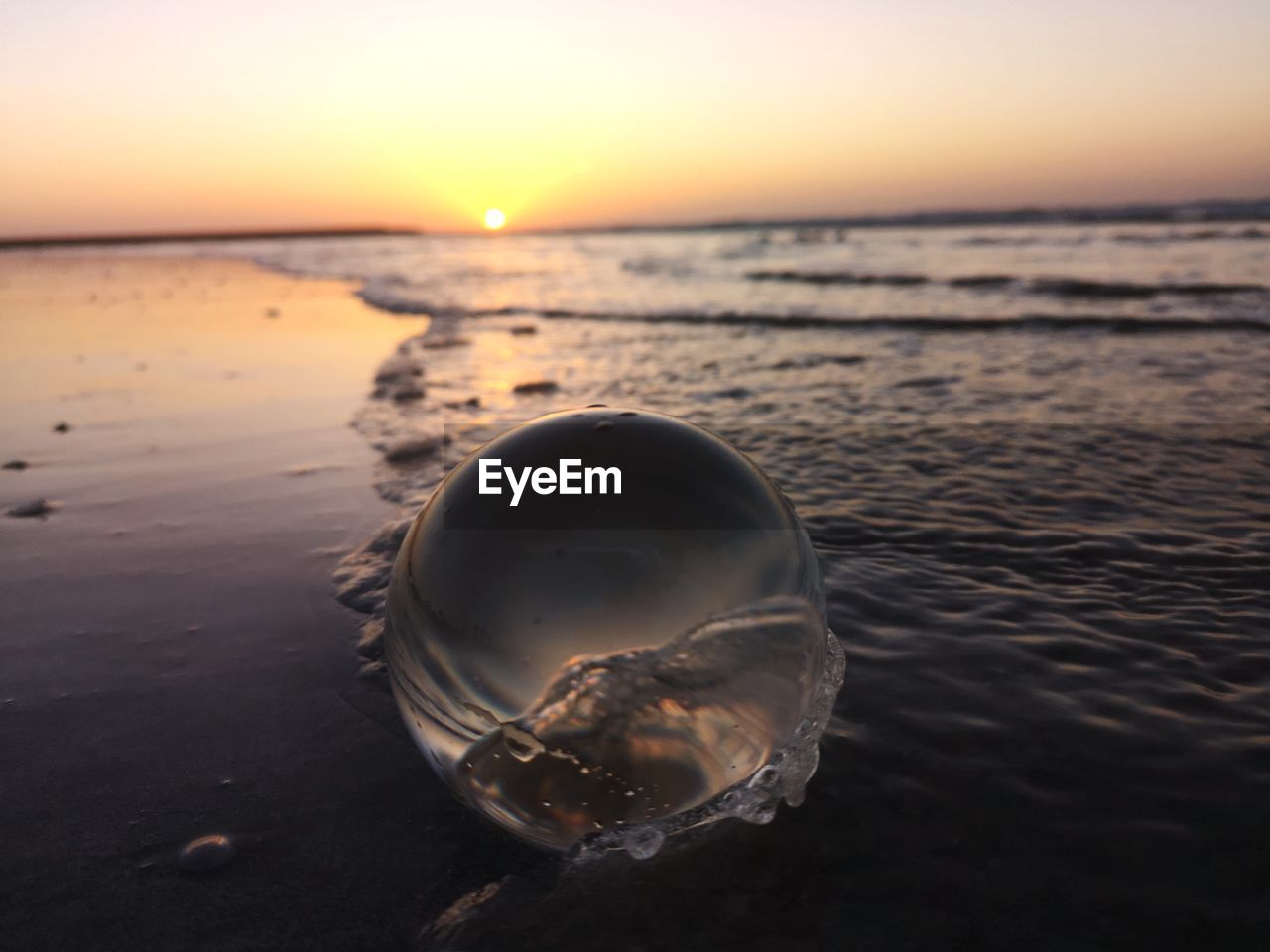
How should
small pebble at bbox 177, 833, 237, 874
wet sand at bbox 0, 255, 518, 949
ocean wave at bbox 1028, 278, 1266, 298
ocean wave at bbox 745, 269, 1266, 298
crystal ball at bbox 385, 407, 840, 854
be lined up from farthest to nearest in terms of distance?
1. ocean wave at bbox 745, 269, 1266, 298
2. ocean wave at bbox 1028, 278, 1266, 298
3. small pebble at bbox 177, 833, 237, 874
4. wet sand at bbox 0, 255, 518, 949
5. crystal ball at bbox 385, 407, 840, 854

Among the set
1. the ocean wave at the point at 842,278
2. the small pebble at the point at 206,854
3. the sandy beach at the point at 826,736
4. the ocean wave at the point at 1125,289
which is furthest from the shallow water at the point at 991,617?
the ocean wave at the point at 842,278

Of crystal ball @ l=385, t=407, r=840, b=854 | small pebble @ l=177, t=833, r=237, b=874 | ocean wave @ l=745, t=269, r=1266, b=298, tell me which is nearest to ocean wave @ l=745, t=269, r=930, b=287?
ocean wave @ l=745, t=269, r=1266, b=298

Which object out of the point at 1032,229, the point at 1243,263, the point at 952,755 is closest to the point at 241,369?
the point at 952,755

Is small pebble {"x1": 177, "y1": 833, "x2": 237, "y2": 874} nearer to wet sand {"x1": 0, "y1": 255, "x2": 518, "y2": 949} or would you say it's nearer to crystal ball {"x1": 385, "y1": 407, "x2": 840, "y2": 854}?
wet sand {"x1": 0, "y1": 255, "x2": 518, "y2": 949}

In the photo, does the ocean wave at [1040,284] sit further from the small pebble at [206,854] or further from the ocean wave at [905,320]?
the small pebble at [206,854]

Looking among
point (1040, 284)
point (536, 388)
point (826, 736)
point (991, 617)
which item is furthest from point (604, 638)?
point (1040, 284)

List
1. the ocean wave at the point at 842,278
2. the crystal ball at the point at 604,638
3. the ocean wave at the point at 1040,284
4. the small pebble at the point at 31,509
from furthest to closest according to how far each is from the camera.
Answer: the ocean wave at the point at 842,278
the ocean wave at the point at 1040,284
the small pebble at the point at 31,509
the crystal ball at the point at 604,638
